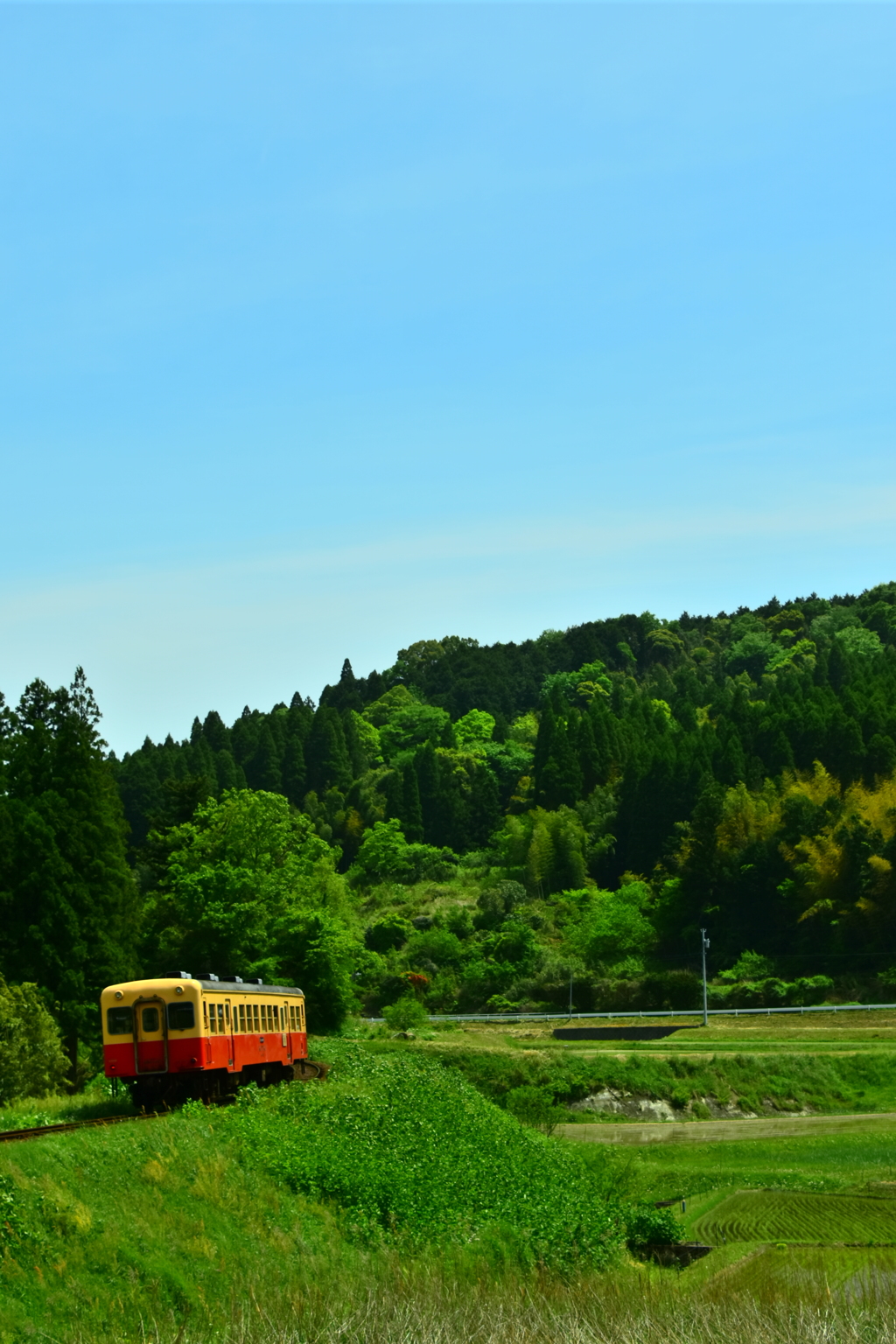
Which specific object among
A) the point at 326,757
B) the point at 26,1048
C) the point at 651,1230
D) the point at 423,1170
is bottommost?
the point at 651,1230

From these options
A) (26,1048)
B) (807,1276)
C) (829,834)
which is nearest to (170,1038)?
(807,1276)

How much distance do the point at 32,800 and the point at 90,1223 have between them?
32288 mm

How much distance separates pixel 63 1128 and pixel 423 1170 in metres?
7.47

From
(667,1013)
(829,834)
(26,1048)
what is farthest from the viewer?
(829,834)

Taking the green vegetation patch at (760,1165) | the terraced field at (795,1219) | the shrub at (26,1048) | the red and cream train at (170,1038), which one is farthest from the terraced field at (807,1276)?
the shrub at (26,1048)

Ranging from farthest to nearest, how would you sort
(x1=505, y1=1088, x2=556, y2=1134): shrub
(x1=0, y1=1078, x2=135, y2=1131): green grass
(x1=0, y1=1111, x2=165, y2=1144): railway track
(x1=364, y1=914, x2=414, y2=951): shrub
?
1. (x1=364, y1=914, x2=414, y2=951): shrub
2. (x1=505, y1=1088, x2=556, y2=1134): shrub
3. (x1=0, y1=1078, x2=135, y2=1131): green grass
4. (x1=0, y1=1111, x2=165, y2=1144): railway track

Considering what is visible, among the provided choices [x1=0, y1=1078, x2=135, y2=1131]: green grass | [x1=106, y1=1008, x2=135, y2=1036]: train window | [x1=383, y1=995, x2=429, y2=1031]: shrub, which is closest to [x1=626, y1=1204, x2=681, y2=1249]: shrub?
[x1=0, y1=1078, x2=135, y2=1131]: green grass

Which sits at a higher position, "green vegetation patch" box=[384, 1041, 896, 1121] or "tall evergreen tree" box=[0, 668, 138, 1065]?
"tall evergreen tree" box=[0, 668, 138, 1065]

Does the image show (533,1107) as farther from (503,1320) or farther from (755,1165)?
(503,1320)

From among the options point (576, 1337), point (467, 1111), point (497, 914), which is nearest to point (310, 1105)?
point (467, 1111)

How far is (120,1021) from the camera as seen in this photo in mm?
25297

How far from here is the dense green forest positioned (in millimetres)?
48094

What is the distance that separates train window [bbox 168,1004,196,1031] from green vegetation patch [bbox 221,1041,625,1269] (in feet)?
5.95

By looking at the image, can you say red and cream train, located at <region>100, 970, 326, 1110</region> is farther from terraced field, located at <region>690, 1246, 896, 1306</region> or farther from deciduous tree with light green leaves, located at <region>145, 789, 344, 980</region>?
deciduous tree with light green leaves, located at <region>145, 789, 344, 980</region>
